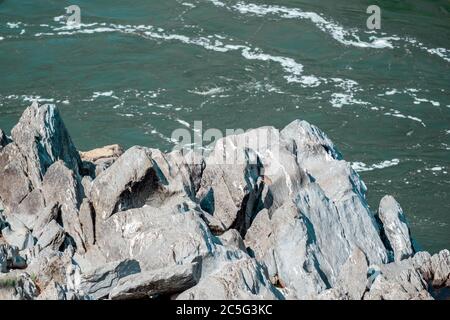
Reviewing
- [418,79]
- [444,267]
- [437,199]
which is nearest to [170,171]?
[444,267]

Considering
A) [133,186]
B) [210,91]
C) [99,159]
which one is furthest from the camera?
[210,91]

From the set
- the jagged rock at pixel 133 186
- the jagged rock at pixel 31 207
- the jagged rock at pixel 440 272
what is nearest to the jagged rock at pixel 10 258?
the jagged rock at pixel 133 186

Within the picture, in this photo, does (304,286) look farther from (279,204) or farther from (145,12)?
(145,12)

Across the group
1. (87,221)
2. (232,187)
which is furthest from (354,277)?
(87,221)

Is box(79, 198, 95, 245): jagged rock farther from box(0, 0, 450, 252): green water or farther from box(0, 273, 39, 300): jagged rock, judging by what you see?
box(0, 0, 450, 252): green water

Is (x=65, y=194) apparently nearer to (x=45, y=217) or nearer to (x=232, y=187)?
(x=45, y=217)
